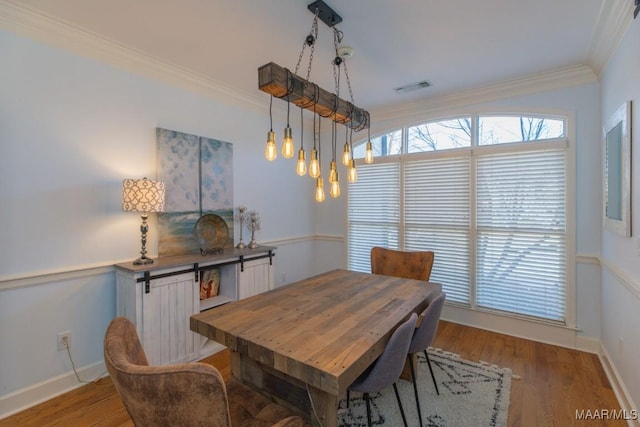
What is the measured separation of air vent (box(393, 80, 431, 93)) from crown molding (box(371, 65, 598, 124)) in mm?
414

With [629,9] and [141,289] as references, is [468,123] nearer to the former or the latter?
[629,9]

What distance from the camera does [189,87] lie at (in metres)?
3.00

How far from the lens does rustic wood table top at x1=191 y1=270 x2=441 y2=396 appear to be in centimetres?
125

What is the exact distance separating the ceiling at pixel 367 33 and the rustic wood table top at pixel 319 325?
193 centimetres

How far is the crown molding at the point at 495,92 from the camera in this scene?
9.41 ft

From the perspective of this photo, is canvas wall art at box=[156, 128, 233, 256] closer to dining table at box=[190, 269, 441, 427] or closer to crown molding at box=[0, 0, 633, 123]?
crown molding at box=[0, 0, 633, 123]

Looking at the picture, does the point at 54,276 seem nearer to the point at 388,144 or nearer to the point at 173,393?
the point at 173,393

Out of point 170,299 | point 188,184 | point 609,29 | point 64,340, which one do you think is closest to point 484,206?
point 609,29

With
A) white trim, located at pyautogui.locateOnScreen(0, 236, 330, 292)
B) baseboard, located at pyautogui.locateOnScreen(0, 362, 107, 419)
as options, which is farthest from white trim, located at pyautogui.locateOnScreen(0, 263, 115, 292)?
baseboard, located at pyautogui.locateOnScreen(0, 362, 107, 419)

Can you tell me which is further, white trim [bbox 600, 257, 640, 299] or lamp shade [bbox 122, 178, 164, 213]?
lamp shade [bbox 122, 178, 164, 213]

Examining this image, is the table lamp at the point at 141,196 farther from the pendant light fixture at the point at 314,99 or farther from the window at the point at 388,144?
the window at the point at 388,144

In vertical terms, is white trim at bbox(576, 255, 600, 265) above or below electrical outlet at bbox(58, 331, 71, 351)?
above

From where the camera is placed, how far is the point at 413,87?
328 cm

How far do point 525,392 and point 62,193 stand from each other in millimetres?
3754
